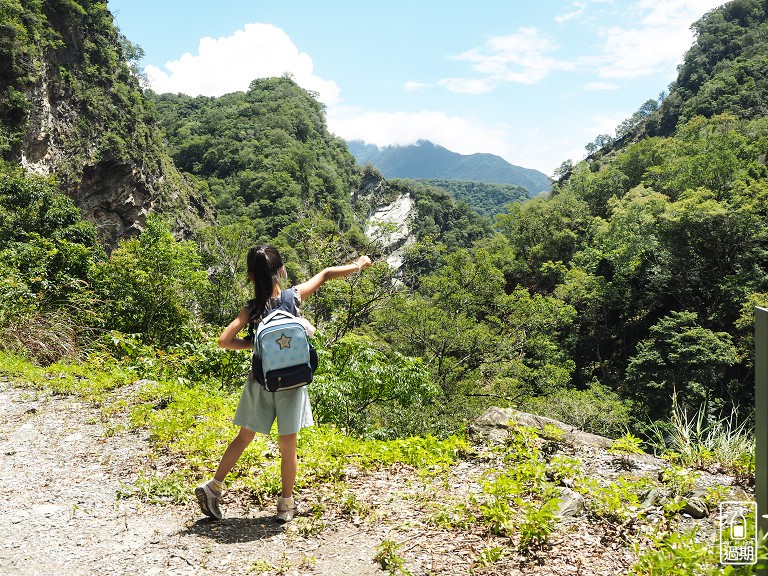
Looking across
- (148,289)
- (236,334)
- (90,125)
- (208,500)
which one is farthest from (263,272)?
(90,125)

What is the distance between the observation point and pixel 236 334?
324cm

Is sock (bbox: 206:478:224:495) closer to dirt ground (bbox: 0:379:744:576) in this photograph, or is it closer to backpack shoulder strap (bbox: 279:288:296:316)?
dirt ground (bbox: 0:379:744:576)

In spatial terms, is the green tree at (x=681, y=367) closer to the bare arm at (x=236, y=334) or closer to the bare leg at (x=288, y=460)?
the bare leg at (x=288, y=460)

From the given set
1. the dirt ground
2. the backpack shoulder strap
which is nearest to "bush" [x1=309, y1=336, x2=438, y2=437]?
the dirt ground

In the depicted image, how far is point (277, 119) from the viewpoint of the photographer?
88875 mm

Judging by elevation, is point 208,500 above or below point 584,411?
above

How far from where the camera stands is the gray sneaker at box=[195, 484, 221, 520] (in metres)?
3.34

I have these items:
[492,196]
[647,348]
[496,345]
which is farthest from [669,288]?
[492,196]

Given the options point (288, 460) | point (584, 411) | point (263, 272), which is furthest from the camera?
point (584, 411)

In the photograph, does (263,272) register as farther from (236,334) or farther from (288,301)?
(236,334)

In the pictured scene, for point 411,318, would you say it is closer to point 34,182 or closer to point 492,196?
point 34,182

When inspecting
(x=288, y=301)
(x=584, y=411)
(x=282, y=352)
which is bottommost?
(x=584, y=411)

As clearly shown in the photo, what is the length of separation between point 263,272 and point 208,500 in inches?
59.9

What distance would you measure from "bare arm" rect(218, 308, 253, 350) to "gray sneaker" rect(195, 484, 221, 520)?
93cm
